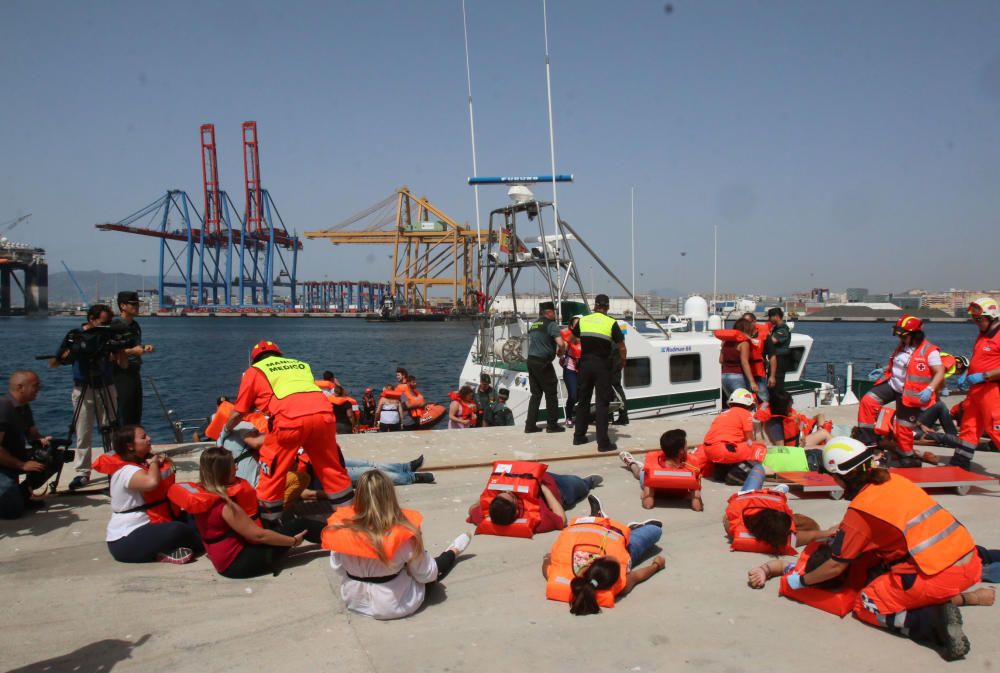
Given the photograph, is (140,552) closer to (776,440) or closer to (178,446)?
(178,446)

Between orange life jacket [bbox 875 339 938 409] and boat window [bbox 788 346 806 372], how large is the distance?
7365mm

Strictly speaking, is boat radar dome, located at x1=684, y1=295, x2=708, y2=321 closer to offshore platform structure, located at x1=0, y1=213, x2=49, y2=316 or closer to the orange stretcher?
the orange stretcher

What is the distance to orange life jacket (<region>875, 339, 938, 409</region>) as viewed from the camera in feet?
22.4

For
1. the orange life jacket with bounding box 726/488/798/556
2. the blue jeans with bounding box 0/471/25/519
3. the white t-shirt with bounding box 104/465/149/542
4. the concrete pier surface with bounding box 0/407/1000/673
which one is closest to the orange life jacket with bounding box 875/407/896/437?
the concrete pier surface with bounding box 0/407/1000/673

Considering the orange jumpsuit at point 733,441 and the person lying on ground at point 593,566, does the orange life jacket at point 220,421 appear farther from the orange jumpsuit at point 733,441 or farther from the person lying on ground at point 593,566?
the orange jumpsuit at point 733,441

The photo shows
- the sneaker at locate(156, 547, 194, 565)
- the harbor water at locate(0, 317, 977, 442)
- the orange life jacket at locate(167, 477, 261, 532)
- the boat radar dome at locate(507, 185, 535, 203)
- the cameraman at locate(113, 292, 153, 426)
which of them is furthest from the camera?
the harbor water at locate(0, 317, 977, 442)

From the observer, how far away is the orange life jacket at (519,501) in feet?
16.2

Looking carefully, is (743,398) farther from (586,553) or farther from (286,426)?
(286,426)

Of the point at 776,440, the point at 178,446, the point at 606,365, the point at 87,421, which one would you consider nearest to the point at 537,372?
the point at 606,365

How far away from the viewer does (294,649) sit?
3.38 metres

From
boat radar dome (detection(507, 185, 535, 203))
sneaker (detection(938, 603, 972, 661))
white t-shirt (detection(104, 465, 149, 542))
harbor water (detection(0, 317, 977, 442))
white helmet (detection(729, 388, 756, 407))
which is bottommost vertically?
harbor water (detection(0, 317, 977, 442))

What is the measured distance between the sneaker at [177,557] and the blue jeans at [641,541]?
2900mm

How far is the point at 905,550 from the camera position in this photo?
3318mm

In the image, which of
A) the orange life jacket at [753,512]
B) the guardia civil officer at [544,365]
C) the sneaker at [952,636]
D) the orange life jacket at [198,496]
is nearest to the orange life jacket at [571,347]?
the guardia civil officer at [544,365]
